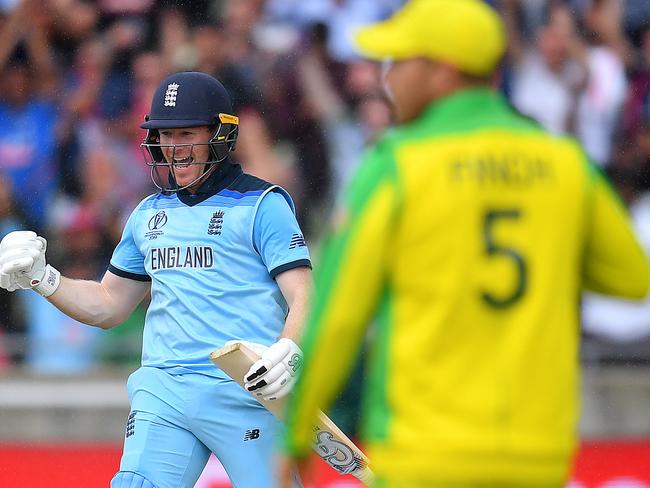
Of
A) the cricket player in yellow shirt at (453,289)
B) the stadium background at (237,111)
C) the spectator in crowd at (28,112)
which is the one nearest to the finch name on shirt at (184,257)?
the cricket player in yellow shirt at (453,289)


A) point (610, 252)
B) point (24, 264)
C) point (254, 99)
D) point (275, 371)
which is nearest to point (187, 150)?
point (24, 264)

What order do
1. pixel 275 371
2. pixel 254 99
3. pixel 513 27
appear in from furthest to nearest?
pixel 513 27
pixel 254 99
pixel 275 371

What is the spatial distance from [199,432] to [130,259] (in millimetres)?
814

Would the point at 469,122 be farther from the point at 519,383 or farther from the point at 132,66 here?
the point at 132,66

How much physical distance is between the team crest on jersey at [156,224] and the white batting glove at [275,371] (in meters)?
0.74

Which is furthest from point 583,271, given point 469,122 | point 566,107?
point 566,107

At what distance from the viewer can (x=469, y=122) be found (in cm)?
313

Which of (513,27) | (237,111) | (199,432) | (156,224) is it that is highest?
(513,27)

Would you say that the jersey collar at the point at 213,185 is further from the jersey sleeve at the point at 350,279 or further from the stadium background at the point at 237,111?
the stadium background at the point at 237,111

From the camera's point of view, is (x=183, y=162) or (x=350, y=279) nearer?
(x=350, y=279)

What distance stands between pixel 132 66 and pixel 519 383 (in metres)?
7.49

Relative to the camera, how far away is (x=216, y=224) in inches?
196

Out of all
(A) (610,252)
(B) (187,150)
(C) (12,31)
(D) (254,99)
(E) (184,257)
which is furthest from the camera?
(C) (12,31)

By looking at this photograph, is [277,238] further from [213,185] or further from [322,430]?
[322,430]
